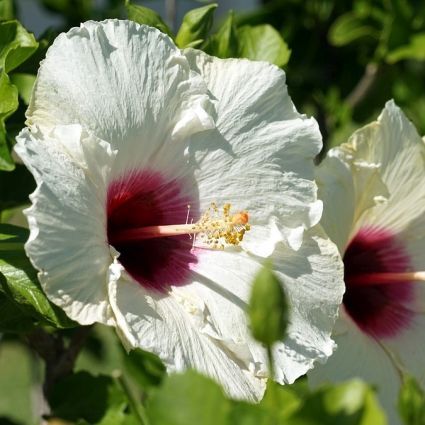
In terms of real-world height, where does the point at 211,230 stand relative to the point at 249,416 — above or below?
below

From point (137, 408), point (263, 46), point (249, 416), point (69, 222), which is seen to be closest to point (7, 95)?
point (69, 222)

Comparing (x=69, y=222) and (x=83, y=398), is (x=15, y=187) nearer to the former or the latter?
(x=83, y=398)

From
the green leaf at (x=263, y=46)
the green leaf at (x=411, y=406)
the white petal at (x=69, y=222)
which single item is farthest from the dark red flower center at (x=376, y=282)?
the green leaf at (x=411, y=406)

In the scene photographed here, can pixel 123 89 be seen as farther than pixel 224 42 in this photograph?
No

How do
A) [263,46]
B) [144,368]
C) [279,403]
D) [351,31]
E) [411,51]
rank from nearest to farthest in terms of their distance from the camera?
1. [279,403]
2. [144,368]
3. [263,46]
4. [411,51]
5. [351,31]

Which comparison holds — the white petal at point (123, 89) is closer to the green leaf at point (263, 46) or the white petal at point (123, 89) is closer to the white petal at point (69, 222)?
the white petal at point (69, 222)

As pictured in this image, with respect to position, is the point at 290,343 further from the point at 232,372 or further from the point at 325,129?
the point at 325,129
